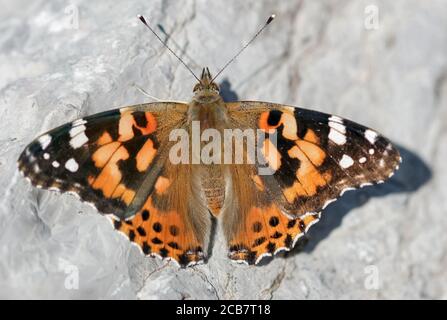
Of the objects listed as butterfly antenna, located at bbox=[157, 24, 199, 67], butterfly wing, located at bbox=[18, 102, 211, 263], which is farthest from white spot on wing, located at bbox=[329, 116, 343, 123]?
butterfly antenna, located at bbox=[157, 24, 199, 67]

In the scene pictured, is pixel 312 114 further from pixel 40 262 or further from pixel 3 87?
pixel 3 87

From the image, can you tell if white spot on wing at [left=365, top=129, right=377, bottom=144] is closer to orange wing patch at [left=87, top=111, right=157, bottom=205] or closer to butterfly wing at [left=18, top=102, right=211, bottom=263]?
butterfly wing at [left=18, top=102, right=211, bottom=263]

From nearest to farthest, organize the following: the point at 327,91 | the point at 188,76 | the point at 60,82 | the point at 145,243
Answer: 1. the point at 145,243
2. the point at 60,82
3. the point at 188,76
4. the point at 327,91

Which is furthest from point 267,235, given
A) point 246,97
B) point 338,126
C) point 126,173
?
point 246,97

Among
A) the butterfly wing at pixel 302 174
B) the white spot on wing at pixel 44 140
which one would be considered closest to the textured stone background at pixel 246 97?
the butterfly wing at pixel 302 174

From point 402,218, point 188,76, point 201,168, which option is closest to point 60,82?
point 188,76

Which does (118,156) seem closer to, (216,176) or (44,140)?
(44,140)
